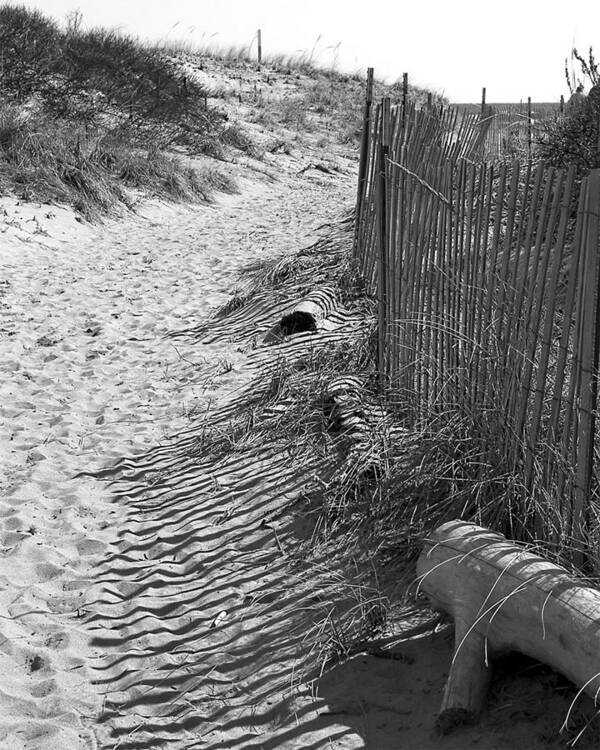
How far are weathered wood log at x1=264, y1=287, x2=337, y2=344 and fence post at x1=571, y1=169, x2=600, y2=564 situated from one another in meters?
3.39

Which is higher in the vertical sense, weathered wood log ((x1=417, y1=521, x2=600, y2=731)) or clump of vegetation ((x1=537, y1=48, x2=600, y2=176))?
clump of vegetation ((x1=537, y1=48, x2=600, y2=176))

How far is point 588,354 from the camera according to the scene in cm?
264

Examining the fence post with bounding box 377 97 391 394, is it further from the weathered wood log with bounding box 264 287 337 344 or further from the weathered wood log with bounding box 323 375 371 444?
the weathered wood log with bounding box 264 287 337 344

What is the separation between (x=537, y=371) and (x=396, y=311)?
1.59 meters

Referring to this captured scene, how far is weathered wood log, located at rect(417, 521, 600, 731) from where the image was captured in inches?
92.6

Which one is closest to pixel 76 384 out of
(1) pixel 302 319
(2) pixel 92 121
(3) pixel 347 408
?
(1) pixel 302 319

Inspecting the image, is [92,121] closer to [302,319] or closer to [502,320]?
[302,319]

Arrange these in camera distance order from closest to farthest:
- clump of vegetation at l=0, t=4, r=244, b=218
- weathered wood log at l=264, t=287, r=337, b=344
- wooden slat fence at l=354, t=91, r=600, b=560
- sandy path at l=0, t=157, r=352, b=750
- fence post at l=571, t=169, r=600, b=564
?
fence post at l=571, t=169, r=600, b=564 → wooden slat fence at l=354, t=91, r=600, b=560 → sandy path at l=0, t=157, r=352, b=750 → weathered wood log at l=264, t=287, r=337, b=344 → clump of vegetation at l=0, t=4, r=244, b=218

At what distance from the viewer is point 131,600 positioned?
11.0ft

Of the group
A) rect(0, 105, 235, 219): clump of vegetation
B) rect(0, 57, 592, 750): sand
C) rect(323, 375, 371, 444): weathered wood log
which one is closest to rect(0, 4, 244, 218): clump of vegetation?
rect(0, 105, 235, 219): clump of vegetation

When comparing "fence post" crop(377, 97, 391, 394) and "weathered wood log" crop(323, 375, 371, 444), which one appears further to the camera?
"fence post" crop(377, 97, 391, 394)

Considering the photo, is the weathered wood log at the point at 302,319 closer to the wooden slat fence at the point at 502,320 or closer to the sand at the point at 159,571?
the sand at the point at 159,571

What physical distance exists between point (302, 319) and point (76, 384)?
5.08ft

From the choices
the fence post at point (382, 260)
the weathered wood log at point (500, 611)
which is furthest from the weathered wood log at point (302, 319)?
the weathered wood log at point (500, 611)
